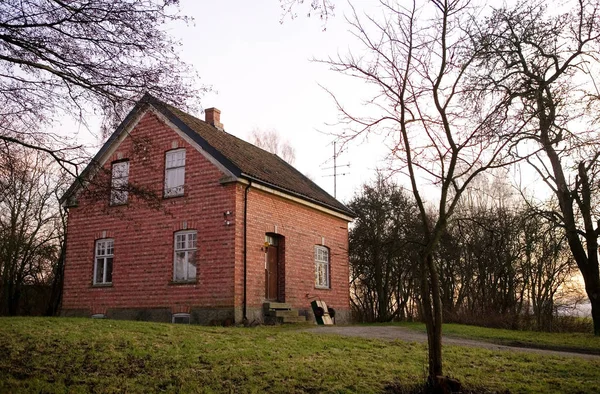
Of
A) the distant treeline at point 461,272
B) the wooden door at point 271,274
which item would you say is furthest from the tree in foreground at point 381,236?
the wooden door at point 271,274

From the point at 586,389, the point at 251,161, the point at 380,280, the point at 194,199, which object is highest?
the point at 251,161

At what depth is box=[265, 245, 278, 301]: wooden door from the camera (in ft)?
60.7

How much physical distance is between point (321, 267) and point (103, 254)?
8.42 m

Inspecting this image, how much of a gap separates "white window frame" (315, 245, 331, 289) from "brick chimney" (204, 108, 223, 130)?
6.73 metres

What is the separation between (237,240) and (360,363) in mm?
8242

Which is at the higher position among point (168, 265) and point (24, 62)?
point (24, 62)

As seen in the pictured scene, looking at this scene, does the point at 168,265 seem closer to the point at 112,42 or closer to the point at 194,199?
the point at 194,199

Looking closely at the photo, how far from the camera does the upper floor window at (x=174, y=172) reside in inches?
728

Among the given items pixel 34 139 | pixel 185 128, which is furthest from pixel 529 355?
pixel 185 128

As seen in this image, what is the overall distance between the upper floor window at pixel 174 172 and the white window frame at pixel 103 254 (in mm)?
3065

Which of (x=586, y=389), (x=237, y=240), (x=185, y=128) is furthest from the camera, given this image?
(x=185, y=128)

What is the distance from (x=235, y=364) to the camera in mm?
8672

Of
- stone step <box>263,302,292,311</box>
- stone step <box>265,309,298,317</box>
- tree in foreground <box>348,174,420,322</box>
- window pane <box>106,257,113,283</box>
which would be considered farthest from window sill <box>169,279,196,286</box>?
tree in foreground <box>348,174,420,322</box>

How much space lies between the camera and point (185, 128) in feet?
60.2
